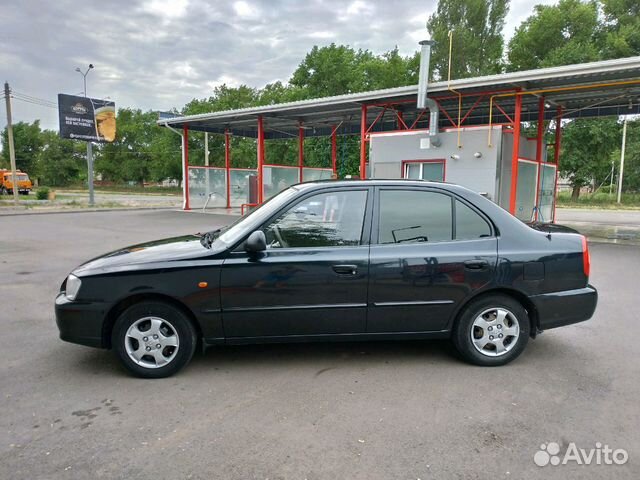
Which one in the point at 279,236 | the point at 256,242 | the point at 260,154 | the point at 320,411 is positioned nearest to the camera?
the point at 320,411

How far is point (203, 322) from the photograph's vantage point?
12.4ft

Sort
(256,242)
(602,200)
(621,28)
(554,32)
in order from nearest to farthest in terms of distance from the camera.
→ (256,242) < (621,28) < (554,32) < (602,200)

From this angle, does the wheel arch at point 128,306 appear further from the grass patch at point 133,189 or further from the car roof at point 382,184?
the grass patch at point 133,189

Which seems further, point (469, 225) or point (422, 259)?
point (469, 225)

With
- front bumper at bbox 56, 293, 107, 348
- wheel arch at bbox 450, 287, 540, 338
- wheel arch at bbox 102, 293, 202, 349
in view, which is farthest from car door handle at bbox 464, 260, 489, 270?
front bumper at bbox 56, 293, 107, 348

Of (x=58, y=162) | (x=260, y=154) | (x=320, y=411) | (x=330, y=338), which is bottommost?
(x=320, y=411)

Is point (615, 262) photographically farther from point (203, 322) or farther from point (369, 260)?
point (203, 322)

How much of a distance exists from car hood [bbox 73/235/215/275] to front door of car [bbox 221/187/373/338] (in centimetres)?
35

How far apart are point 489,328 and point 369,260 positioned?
125cm

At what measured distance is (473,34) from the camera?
41.2 m

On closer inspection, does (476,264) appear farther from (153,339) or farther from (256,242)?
(153,339)

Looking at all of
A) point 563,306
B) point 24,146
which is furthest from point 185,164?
point 24,146

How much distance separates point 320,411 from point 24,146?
8455 cm

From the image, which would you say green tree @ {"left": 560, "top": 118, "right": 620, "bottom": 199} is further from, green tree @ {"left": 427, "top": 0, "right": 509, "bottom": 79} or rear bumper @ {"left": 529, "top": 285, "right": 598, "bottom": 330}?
rear bumper @ {"left": 529, "top": 285, "right": 598, "bottom": 330}
